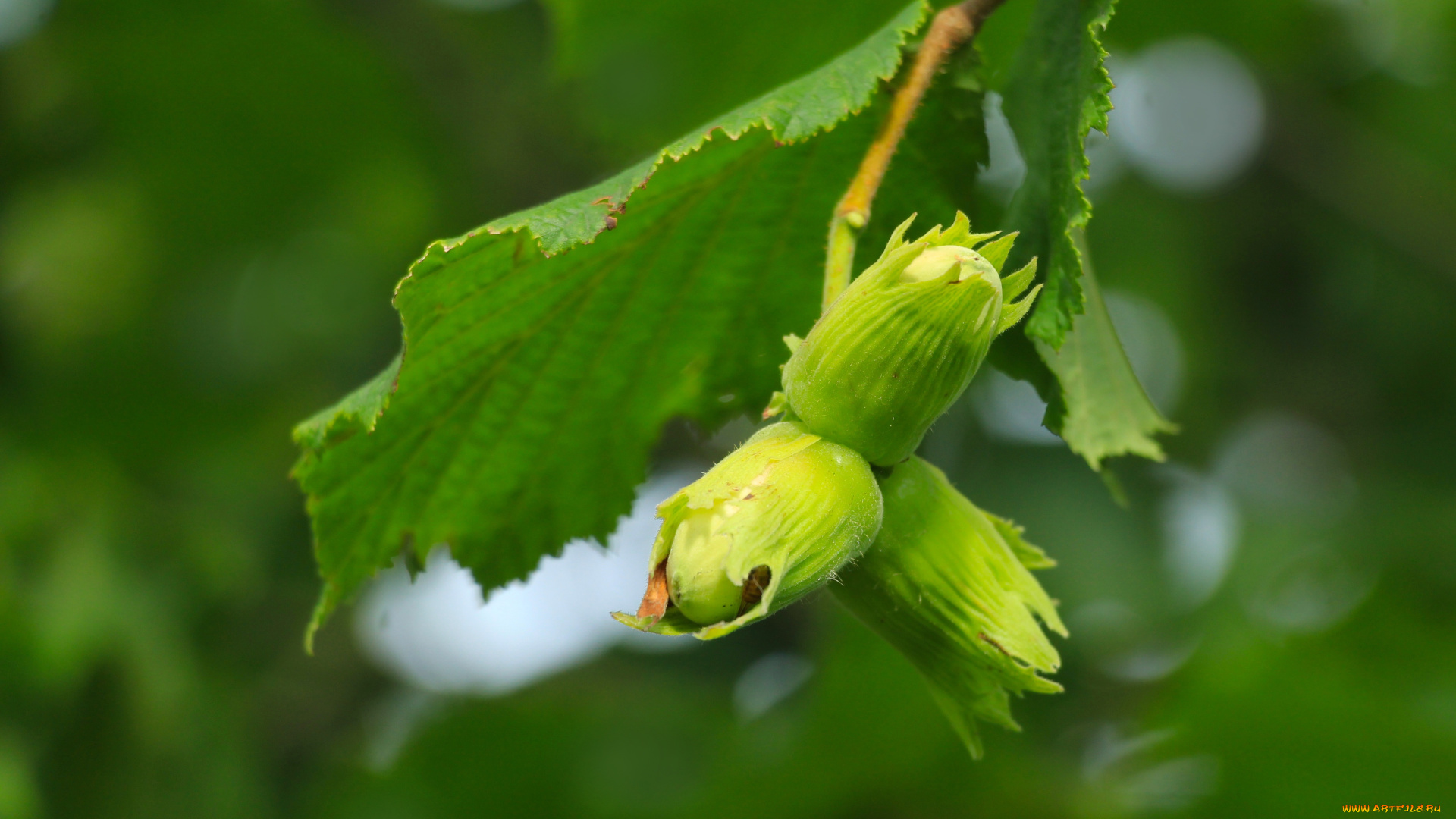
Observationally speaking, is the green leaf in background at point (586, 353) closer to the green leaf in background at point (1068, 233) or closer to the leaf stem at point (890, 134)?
the leaf stem at point (890, 134)

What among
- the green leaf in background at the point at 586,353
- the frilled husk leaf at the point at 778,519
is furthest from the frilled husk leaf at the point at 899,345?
the green leaf in background at the point at 586,353

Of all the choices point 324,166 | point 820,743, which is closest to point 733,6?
point 820,743

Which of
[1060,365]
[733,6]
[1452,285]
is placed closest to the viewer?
[1060,365]

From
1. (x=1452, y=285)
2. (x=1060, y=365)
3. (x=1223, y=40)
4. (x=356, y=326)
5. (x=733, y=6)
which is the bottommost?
(x=1452, y=285)

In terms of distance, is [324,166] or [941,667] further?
[324,166]

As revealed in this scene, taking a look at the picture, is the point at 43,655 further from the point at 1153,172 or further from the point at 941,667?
the point at 1153,172

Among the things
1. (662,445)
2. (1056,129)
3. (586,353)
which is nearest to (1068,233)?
(1056,129)

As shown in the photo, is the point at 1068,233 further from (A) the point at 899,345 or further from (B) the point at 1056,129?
(A) the point at 899,345
